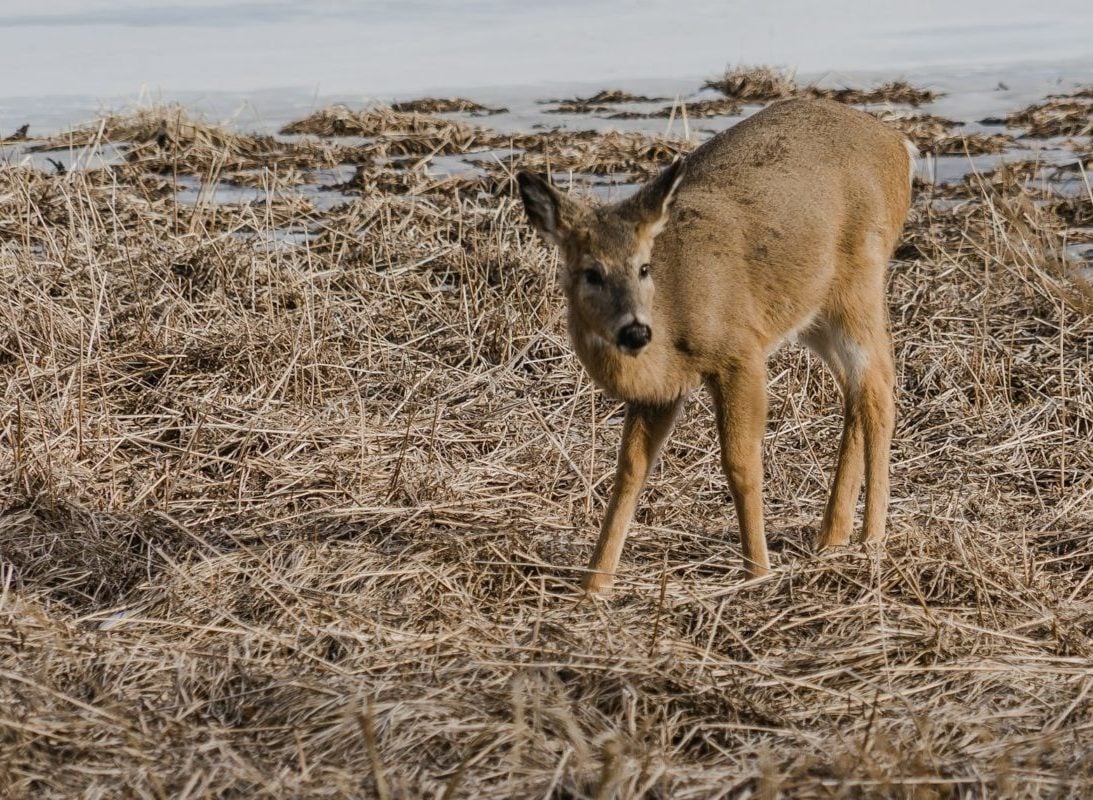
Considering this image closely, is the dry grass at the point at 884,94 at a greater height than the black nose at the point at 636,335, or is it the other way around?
the dry grass at the point at 884,94

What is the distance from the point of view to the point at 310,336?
7.06 meters

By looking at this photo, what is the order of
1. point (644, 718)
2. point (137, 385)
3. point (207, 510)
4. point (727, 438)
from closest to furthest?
point (644, 718), point (727, 438), point (207, 510), point (137, 385)

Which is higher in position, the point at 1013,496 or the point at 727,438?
the point at 727,438

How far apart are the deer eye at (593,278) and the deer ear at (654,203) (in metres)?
0.22

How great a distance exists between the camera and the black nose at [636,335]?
15.2 feet

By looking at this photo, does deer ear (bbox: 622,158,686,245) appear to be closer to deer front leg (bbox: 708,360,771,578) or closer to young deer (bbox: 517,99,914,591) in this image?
young deer (bbox: 517,99,914,591)

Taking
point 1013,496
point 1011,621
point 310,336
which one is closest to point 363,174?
point 310,336

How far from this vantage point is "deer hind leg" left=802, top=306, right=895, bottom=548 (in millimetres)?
5699

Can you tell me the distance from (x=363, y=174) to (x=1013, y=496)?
579cm

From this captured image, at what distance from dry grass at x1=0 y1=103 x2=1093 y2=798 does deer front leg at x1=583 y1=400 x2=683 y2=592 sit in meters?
0.16

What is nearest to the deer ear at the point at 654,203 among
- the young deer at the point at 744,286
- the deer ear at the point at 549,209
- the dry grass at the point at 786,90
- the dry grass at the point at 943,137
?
the young deer at the point at 744,286

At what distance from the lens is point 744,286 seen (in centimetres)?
527

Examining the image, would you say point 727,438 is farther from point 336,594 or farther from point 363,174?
point 363,174

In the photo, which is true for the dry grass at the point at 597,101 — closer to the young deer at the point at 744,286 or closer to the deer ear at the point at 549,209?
the young deer at the point at 744,286
